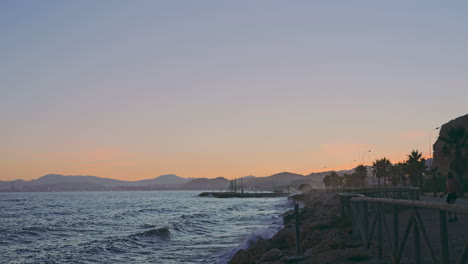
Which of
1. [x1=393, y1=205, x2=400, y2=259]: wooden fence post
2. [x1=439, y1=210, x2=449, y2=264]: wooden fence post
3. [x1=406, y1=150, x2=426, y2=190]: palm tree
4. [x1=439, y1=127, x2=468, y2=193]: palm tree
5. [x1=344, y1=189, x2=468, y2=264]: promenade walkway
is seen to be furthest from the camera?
[x1=406, y1=150, x2=426, y2=190]: palm tree

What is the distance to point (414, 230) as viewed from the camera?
766cm

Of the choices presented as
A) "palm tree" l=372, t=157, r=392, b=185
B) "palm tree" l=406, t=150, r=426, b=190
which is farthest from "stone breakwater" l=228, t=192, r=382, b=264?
"palm tree" l=372, t=157, r=392, b=185

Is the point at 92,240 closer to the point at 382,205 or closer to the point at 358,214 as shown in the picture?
the point at 358,214

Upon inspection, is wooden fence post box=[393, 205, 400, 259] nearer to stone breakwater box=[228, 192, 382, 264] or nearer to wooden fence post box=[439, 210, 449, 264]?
stone breakwater box=[228, 192, 382, 264]

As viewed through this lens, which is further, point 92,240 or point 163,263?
point 92,240

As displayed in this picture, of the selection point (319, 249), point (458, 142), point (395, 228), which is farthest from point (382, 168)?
point (395, 228)

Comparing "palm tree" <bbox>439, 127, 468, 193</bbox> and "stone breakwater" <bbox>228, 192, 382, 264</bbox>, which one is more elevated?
"palm tree" <bbox>439, 127, 468, 193</bbox>

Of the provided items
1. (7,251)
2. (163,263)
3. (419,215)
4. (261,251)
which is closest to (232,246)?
(163,263)

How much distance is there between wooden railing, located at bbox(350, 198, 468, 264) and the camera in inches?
243

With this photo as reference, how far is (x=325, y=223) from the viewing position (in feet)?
67.7

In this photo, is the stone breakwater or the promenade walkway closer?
the promenade walkway

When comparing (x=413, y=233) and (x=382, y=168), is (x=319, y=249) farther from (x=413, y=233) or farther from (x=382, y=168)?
(x=382, y=168)

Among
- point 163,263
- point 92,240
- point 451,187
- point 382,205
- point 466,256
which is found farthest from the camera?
point 92,240

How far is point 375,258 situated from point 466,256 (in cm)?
498
